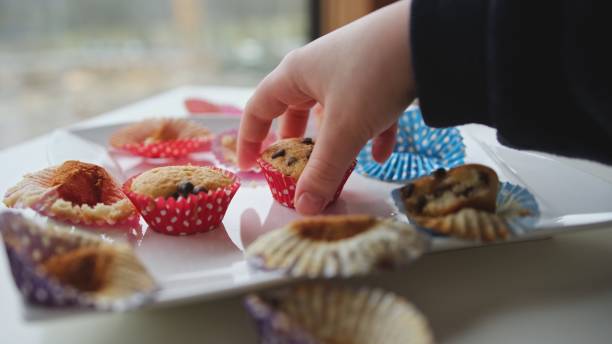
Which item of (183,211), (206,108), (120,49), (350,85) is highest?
(350,85)

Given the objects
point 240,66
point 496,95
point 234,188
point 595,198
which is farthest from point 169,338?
point 240,66

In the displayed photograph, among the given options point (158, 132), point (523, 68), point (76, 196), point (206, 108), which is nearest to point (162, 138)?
point (158, 132)

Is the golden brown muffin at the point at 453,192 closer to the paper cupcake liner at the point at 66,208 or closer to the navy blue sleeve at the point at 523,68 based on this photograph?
the navy blue sleeve at the point at 523,68

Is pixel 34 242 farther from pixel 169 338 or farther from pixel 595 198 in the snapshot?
pixel 595 198

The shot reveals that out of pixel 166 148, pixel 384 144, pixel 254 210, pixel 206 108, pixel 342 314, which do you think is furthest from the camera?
pixel 206 108

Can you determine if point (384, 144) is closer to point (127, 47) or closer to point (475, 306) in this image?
point (475, 306)
